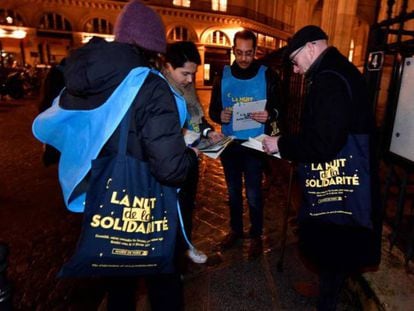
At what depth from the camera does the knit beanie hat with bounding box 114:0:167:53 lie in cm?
161

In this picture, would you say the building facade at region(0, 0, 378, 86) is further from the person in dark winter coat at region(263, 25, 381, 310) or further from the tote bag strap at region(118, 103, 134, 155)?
the tote bag strap at region(118, 103, 134, 155)

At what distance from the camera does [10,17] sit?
24859 mm

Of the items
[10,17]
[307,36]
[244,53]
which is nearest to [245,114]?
[244,53]

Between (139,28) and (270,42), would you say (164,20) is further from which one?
(139,28)

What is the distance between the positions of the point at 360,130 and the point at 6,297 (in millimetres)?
1934

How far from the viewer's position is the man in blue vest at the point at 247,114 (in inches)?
121

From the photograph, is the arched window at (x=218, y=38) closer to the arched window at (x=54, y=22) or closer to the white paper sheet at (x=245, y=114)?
the arched window at (x=54, y=22)

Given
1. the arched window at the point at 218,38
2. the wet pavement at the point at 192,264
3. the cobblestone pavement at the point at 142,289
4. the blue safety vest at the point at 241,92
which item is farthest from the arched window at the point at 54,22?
the blue safety vest at the point at 241,92

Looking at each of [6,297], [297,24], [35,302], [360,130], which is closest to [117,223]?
[6,297]

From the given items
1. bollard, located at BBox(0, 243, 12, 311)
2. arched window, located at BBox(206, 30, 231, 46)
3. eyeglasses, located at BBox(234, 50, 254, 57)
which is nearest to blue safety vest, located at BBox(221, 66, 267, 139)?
eyeglasses, located at BBox(234, 50, 254, 57)

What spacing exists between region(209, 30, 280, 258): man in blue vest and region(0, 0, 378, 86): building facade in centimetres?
1716

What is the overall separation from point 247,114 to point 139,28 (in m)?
1.71

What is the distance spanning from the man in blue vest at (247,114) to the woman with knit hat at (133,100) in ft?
5.04

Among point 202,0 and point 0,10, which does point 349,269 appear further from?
point 202,0
